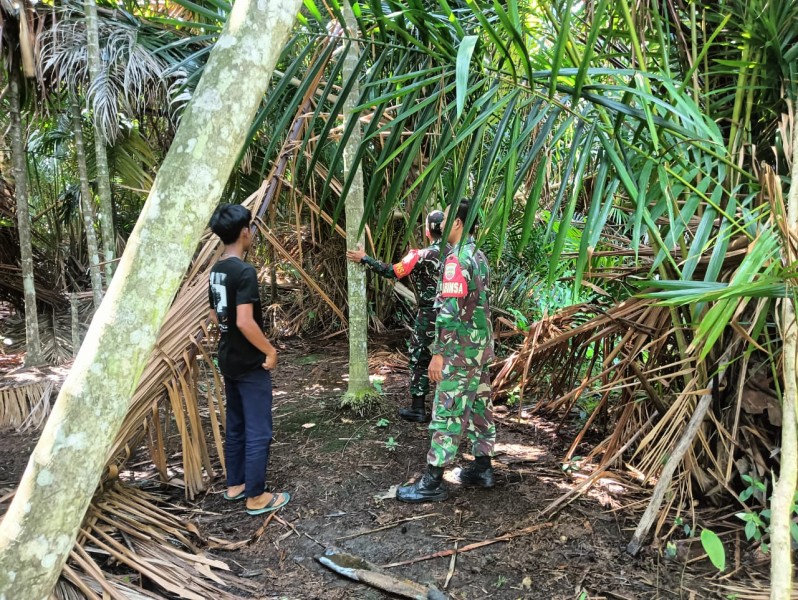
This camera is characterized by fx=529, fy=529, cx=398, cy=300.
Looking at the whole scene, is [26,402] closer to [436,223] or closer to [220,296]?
[220,296]

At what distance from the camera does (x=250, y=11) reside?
127 centimetres

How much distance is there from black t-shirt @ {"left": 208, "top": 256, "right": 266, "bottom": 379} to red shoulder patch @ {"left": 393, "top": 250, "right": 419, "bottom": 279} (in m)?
1.07

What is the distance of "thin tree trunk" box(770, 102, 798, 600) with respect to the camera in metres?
1.39

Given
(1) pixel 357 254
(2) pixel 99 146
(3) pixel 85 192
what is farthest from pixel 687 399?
(3) pixel 85 192

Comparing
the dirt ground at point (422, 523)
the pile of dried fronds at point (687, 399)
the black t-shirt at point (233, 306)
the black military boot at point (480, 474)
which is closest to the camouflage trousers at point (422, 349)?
the dirt ground at point (422, 523)

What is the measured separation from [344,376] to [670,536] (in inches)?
119

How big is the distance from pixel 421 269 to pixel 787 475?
101 inches

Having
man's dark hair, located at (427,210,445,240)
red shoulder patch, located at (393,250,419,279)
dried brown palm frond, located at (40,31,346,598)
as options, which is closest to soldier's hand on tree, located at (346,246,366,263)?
red shoulder patch, located at (393,250,419,279)

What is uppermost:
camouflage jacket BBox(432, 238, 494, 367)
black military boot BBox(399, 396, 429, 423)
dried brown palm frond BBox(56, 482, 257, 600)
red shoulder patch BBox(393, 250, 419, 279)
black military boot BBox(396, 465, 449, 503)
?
red shoulder patch BBox(393, 250, 419, 279)

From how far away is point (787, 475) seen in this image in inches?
56.0

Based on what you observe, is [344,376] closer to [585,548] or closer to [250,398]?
[250,398]

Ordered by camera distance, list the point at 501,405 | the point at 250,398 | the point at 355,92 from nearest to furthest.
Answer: the point at 250,398 < the point at 355,92 < the point at 501,405

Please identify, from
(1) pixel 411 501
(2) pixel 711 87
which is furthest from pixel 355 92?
(1) pixel 411 501

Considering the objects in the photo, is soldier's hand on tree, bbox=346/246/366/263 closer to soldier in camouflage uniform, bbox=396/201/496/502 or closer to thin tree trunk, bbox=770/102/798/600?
soldier in camouflage uniform, bbox=396/201/496/502
